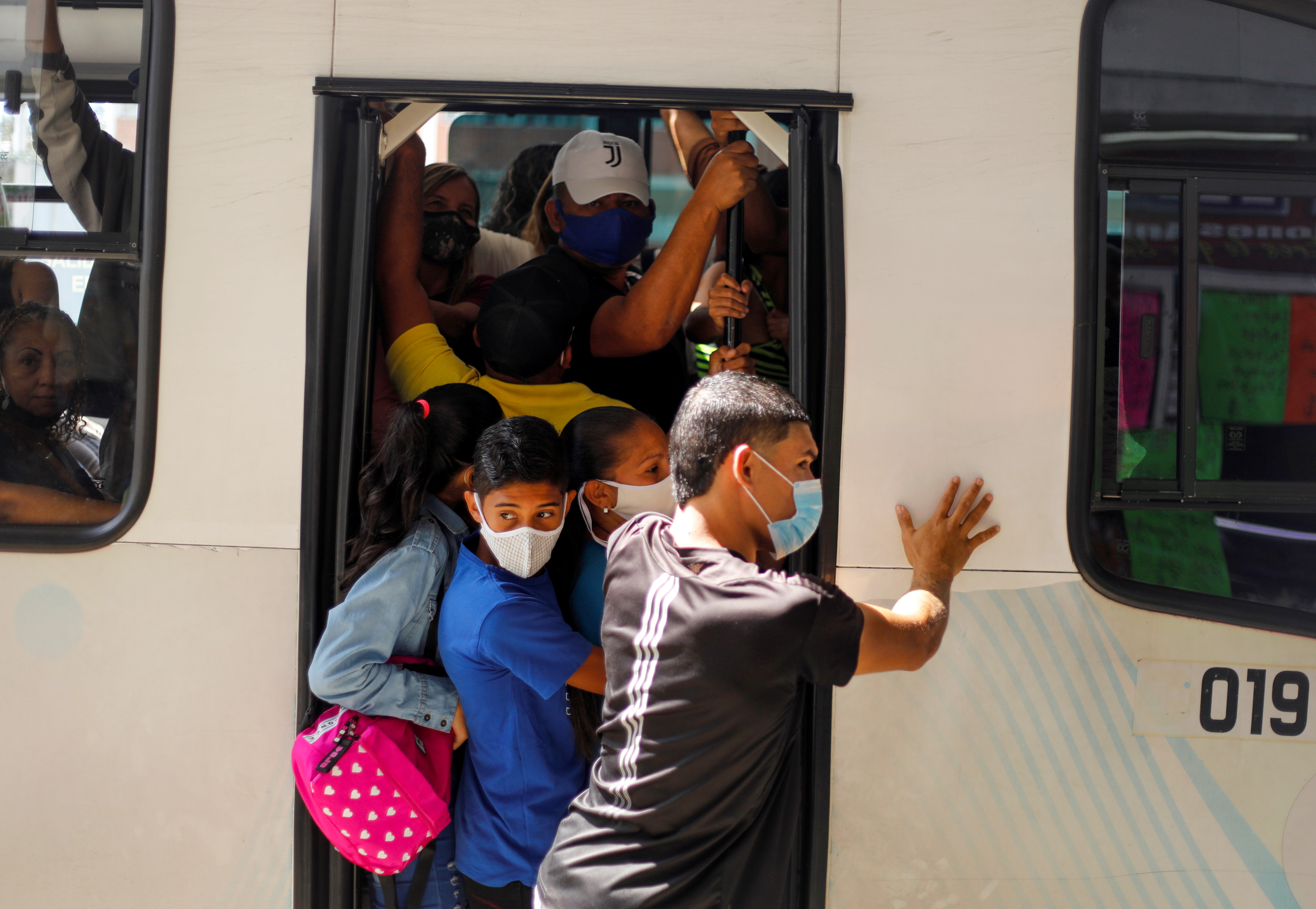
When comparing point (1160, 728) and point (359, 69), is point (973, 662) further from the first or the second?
point (359, 69)

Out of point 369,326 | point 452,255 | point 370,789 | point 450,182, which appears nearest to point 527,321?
point 369,326

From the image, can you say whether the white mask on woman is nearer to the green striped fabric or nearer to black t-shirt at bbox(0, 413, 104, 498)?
the green striped fabric

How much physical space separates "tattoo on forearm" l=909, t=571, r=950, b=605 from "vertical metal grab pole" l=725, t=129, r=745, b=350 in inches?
27.4

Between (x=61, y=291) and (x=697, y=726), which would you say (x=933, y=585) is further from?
(x=61, y=291)

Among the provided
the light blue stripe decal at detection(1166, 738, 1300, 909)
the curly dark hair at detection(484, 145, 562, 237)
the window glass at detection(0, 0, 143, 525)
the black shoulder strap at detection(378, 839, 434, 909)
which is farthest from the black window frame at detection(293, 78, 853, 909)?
the curly dark hair at detection(484, 145, 562, 237)

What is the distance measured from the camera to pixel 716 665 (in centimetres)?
135

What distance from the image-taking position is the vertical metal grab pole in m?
2.13

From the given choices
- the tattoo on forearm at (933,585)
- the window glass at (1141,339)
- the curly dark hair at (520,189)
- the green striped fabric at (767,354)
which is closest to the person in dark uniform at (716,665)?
the tattoo on forearm at (933,585)

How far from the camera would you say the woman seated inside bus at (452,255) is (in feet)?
8.34

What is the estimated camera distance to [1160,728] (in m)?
1.89

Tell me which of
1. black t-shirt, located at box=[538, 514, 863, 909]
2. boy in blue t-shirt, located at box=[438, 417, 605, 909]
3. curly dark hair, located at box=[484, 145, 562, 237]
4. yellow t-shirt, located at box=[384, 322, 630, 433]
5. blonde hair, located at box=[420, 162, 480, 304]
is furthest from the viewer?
curly dark hair, located at box=[484, 145, 562, 237]

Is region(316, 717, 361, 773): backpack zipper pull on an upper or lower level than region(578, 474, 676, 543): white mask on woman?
lower

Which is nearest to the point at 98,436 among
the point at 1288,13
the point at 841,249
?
the point at 841,249

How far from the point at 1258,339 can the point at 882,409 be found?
83cm
